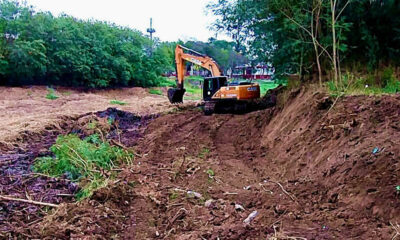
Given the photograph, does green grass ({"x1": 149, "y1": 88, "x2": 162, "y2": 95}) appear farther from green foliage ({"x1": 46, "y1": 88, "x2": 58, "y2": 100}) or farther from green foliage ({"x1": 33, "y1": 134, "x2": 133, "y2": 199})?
green foliage ({"x1": 33, "y1": 134, "x2": 133, "y2": 199})

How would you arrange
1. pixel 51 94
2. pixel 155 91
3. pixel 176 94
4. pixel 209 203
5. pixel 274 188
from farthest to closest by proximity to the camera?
pixel 155 91, pixel 51 94, pixel 176 94, pixel 274 188, pixel 209 203

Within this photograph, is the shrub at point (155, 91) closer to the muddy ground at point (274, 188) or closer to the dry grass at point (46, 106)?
the dry grass at point (46, 106)

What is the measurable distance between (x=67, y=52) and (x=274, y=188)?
21.5 m

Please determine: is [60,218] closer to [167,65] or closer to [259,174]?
[259,174]

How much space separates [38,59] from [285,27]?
1785 centimetres

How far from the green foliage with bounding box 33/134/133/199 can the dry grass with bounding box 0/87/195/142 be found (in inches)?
121

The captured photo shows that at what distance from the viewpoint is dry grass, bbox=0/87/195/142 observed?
448 inches

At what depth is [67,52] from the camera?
78.2 ft

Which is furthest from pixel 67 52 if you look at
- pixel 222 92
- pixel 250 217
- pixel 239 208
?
pixel 250 217

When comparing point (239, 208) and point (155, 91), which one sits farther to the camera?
point (155, 91)

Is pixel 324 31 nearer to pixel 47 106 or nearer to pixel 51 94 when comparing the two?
pixel 47 106

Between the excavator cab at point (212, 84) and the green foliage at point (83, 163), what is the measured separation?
16.9 ft

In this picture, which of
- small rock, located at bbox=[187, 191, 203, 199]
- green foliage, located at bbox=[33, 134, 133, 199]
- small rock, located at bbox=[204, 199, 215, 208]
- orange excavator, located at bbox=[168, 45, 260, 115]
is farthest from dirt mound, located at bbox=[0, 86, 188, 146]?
small rock, located at bbox=[204, 199, 215, 208]

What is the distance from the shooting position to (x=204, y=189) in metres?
5.41
